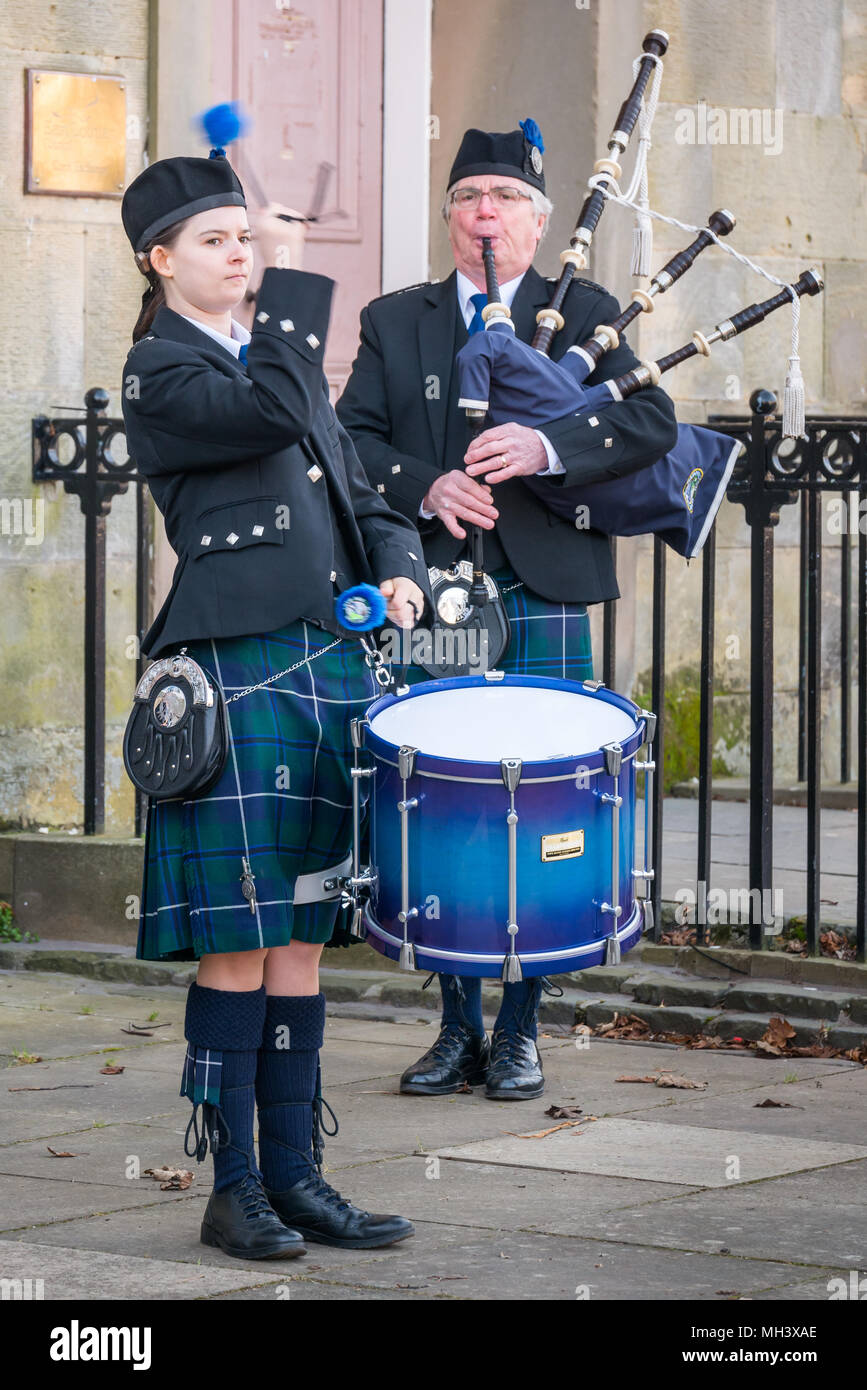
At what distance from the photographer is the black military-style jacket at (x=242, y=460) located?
389cm

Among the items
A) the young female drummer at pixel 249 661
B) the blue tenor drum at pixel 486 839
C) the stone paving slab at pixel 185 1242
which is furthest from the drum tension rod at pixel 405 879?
the stone paving slab at pixel 185 1242

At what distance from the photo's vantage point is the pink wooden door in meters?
8.38

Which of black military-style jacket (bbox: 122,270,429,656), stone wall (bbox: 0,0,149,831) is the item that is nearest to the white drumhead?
black military-style jacket (bbox: 122,270,429,656)

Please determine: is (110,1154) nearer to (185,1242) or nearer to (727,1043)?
(185,1242)

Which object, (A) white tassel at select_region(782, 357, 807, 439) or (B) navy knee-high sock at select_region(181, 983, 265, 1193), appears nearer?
(B) navy knee-high sock at select_region(181, 983, 265, 1193)

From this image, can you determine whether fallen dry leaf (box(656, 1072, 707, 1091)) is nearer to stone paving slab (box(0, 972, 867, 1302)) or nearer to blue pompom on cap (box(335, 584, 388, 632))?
stone paving slab (box(0, 972, 867, 1302))

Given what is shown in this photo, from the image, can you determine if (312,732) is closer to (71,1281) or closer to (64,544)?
(71,1281)

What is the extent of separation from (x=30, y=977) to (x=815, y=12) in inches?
219

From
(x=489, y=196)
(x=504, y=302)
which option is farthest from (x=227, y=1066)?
(x=489, y=196)

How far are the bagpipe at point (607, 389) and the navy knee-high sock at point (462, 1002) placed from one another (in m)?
1.16

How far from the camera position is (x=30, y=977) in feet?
23.1

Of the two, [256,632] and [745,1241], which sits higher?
[256,632]

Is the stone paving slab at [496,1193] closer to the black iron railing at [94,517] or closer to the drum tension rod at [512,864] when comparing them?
the drum tension rod at [512,864]
